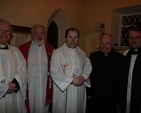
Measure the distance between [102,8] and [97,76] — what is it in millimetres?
2581

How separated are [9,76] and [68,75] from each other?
0.83m

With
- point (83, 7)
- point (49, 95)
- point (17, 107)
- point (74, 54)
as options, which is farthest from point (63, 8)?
point (17, 107)

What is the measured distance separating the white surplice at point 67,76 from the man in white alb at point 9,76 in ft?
1.61

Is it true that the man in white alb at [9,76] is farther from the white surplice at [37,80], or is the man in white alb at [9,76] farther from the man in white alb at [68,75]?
the man in white alb at [68,75]

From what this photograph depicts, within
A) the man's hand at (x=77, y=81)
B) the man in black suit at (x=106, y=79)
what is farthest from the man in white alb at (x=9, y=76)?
the man in black suit at (x=106, y=79)

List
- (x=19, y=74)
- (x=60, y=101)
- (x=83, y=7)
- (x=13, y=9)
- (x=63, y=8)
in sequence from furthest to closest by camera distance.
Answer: (x=83, y=7) → (x=63, y=8) → (x=13, y=9) → (x=60, y=101) → (x=19, y=74)

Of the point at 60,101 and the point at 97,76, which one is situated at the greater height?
the point at 97,76

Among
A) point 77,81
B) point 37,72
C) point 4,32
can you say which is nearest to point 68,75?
point 77,81

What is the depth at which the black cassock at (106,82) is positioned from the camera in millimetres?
2588

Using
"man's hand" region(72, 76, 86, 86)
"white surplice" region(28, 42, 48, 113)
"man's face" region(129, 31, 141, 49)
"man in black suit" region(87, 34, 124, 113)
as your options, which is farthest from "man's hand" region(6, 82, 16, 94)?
"man's face" region(129, 31, 141, 49)

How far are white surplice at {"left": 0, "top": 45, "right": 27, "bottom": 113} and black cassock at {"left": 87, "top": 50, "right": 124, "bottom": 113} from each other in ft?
3.60

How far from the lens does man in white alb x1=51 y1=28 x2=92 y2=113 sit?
8.15 ft

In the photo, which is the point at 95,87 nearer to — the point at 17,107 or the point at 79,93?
the point at 79,93

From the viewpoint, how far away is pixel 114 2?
14.4 ft
